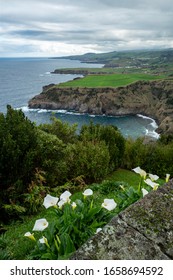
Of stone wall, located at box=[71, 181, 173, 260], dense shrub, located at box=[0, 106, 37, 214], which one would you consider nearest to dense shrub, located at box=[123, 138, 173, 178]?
dense shrub, located at box=[0, 106, 37, 214]

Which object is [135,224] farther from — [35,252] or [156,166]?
[156,166]

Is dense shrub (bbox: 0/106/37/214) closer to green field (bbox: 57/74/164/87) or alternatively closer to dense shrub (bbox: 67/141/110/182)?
dense shrub (bbox: 67/141/110/182)

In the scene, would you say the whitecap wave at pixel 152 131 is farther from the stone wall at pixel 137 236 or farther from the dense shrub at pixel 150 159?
the stone wall at pixel 137 236

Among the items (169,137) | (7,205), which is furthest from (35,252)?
(169,137)

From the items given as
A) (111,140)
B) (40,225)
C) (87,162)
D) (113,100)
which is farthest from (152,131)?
(40,225)

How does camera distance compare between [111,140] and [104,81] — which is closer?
[111,140]

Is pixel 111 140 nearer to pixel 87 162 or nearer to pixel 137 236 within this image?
pixel 87 162

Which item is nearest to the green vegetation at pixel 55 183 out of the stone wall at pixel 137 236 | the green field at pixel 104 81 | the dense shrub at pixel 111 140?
the dense shrub at pixel 111 140
